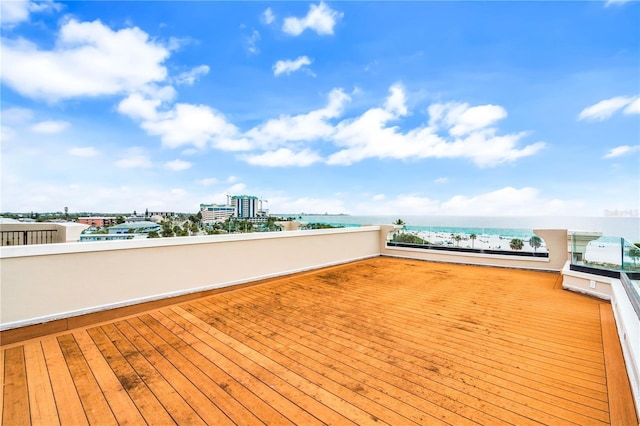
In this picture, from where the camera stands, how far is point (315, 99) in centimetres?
1019

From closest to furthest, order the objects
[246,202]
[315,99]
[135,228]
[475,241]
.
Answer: [135,228]
[475,241]
[246,202]
[315,99]

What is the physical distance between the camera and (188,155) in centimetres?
1055

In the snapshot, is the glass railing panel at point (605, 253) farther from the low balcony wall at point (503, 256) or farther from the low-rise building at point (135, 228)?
the low-rise building at point (135, 228)

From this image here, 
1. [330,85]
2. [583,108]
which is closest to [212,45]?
[330,85]

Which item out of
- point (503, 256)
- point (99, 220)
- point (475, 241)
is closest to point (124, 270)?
point (99, 220)

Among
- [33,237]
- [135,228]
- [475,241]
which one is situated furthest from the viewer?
[475,241]

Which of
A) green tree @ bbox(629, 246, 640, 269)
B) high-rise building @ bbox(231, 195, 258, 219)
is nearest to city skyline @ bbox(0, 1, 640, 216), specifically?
high-rise building @ bbox(231, 195, 258, 219)

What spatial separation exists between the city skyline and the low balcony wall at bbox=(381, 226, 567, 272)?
133 inches

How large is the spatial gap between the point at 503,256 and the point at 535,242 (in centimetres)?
67

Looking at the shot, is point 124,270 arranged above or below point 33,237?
below

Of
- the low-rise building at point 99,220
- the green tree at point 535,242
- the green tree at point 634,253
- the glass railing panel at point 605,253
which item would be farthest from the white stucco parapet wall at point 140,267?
the green tree at point 634,253

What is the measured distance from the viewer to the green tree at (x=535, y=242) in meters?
5.54

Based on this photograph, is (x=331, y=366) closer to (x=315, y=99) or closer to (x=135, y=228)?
(x=135, y=228)

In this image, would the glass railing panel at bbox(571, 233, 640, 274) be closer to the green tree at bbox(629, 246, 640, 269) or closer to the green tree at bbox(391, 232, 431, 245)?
the green tree at bbox(629, 246, 640, 269)
